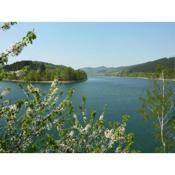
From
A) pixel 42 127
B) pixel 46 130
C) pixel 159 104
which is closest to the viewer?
pixel 42 127

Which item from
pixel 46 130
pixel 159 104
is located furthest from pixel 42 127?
pixel 159 104

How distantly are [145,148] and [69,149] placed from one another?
6.55m

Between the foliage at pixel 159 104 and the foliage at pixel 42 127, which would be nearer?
the foliage at pixel 42 127

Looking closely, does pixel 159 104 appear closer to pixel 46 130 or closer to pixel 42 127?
pixel 46 130

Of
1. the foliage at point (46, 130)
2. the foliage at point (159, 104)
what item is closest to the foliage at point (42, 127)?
the foliage at point (46, 130)

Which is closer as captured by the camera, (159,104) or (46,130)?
(46,130)

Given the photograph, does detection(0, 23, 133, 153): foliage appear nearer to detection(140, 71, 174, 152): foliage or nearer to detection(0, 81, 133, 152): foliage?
detection(0, 81, 133, 152): foliage

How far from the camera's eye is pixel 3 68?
321cm

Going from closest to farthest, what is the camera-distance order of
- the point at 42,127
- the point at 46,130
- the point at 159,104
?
1. the point at 42,127
2. the point at 46,130
3. the point at 159,104

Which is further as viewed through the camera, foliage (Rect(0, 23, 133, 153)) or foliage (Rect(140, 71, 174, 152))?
foliage (Rect(140, 71, 174, 152))

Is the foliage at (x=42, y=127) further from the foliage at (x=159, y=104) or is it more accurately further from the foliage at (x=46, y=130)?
the foliage at (x=159, y=104)

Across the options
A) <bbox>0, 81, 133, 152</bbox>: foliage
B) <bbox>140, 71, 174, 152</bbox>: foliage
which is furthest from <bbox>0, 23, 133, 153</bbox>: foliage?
<bbox>140, 71, 174, 152</bbox>: foliage
